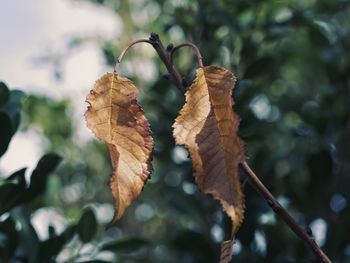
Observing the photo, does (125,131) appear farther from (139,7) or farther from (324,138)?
(139,7)

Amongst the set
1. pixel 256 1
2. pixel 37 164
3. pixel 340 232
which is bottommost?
pixel 340 232

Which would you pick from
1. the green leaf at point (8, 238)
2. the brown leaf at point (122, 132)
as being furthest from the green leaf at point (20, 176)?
the brown leaf at point (122, 132)

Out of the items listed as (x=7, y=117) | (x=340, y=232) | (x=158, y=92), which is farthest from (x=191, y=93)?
(x=158, y=92)

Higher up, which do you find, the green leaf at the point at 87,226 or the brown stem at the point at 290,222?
the brown stem at the point at 290,222

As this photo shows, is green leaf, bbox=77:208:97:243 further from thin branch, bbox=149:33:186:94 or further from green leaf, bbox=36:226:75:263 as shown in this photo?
thin branch, bbox=149:33:186:94

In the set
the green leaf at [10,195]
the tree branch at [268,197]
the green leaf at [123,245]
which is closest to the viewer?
the tree branch at [268,197]

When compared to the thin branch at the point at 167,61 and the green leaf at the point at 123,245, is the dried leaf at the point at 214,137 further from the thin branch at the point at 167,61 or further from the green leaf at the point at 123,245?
the green leaf at the point at 123,245

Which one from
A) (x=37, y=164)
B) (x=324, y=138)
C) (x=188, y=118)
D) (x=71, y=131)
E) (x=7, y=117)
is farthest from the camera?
(x=71, y=131)

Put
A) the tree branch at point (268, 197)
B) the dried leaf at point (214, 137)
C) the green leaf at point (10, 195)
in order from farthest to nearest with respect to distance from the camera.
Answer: the green leaf at point (10, 195) < the tree branch at point (268, 197) < the dried leaf at point (214, 137)
